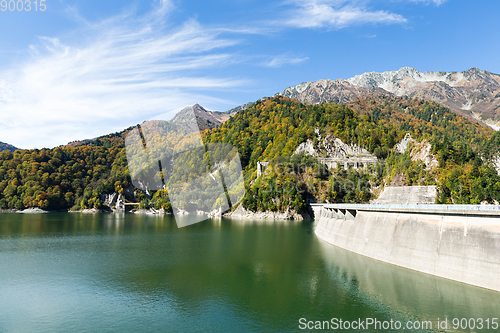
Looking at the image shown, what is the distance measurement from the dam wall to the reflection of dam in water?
1068mm

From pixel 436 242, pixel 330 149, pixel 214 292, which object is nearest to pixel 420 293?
pixel 436 242

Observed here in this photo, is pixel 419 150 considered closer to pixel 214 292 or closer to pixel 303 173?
pixel 303 173

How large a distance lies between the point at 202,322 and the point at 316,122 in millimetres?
144893

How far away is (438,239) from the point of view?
3416 centimetres

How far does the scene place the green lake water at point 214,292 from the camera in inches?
977

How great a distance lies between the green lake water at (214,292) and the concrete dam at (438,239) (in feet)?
4.59

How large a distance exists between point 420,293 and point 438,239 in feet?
23.8

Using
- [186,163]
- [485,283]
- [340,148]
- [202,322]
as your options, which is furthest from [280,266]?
[186,163]

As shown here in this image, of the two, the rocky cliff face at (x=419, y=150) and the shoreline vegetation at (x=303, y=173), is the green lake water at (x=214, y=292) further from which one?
the rocky cliff face at (x=419, y=150)

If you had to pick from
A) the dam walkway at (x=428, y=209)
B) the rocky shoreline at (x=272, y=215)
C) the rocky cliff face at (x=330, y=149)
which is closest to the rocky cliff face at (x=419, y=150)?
the rocky cliff face at (x=330, y=149)

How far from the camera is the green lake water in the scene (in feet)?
81.5

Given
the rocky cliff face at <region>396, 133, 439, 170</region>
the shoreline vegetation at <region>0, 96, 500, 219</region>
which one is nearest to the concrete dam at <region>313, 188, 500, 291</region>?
the shoreline vegetation at <region>0, 96, 500, 219</region>

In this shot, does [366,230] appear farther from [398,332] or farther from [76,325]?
[76,325]

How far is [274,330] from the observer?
76.1ft
